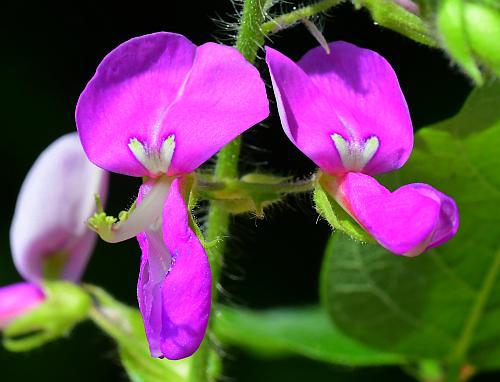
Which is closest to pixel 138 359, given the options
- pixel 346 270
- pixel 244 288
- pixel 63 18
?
pixel 346 270

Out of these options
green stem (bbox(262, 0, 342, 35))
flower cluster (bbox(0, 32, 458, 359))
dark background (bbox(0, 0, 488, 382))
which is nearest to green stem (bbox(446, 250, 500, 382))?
flower cluster (bbox(0, 32, 458, 359))

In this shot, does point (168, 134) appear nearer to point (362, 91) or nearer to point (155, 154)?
point (155, 154)

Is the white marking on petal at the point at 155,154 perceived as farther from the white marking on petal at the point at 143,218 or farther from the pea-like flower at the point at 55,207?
the pea-like flower at the point at 55,207

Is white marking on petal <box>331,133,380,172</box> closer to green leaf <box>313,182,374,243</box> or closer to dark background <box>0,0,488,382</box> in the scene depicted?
green leaf <box>313,182,374,243</box>

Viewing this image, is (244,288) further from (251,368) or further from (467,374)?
(467,374)

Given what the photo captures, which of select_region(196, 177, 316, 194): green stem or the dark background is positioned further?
the dark background

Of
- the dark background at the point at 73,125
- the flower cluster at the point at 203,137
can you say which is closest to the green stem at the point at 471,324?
the flower cluster at the point at 203,137
